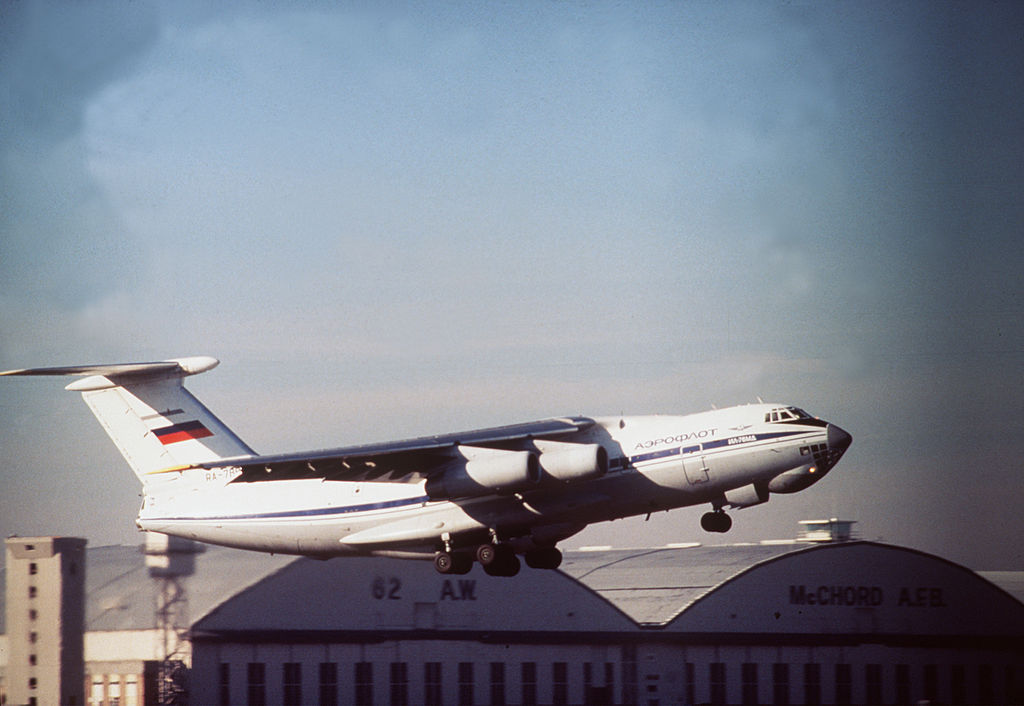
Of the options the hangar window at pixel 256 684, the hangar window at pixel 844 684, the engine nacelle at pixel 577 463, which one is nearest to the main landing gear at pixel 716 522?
the engine nacelle at pixel 577 463

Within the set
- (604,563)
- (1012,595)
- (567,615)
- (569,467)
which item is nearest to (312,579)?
(567,615)

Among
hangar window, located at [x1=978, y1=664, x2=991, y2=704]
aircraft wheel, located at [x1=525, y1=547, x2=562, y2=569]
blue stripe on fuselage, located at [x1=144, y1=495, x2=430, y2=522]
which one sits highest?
blue stripe on fuselage, located at [x1=144, y1=495, x2=430, y2=522]

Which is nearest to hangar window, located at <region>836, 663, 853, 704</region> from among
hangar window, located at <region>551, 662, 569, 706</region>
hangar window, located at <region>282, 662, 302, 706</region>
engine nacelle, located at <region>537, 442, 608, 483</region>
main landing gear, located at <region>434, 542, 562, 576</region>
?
hangar window, located at <region>551, 662, 569, 706</region>

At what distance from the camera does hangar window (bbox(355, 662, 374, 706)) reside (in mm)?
24812

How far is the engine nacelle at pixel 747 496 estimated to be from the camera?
17.5m

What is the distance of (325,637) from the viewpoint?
2489 cm

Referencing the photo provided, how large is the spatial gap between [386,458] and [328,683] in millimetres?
8289

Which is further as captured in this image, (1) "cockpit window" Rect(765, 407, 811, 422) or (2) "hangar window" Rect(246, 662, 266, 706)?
(2) "hangar window" Rect(246, 662, 266, 706)

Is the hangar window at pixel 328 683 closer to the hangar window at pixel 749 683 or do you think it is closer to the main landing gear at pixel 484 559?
the main landing gear at pixel 484 559

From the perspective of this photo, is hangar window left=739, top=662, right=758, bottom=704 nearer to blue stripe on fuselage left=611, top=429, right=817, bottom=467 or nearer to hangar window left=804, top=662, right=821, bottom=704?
hangar window left=804, top=662, right=821, bottom=704

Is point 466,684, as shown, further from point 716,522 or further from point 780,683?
point 716,522

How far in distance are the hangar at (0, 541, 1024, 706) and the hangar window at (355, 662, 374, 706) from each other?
0.02 m

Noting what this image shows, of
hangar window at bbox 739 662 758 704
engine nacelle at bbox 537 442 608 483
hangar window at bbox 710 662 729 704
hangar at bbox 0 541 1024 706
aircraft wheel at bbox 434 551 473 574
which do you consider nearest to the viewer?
engine nacelle at bbox 537 442 608 483

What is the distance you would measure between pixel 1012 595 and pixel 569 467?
13634 millimetres
